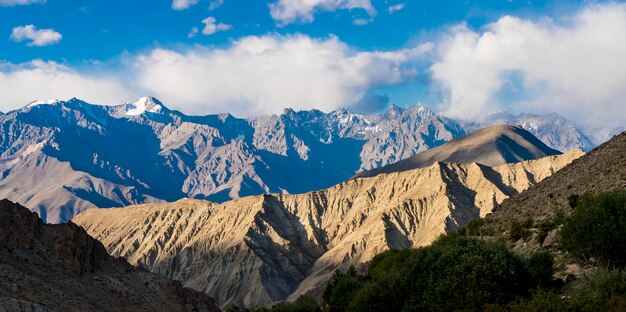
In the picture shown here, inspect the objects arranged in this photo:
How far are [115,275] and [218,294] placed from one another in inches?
4736

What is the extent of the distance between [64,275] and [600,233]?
2009 inches

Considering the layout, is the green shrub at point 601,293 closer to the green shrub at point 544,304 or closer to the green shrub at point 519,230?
the green shrub at point 544,304

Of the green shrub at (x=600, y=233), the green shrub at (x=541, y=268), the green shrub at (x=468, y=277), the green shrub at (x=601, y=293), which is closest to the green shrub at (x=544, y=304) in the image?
the green shrub at (x=601, y=293)

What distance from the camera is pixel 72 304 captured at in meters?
60.3

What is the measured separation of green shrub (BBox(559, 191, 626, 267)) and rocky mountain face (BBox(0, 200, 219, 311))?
40.1 meters

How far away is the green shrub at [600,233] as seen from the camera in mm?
38500

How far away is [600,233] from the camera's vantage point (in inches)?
1519

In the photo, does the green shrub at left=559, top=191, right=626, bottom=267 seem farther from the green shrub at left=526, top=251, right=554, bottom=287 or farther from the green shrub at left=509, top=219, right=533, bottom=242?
the green shrub at left=509, top=219, right=533, bottom=242

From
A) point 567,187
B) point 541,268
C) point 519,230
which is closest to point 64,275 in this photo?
point 519,230

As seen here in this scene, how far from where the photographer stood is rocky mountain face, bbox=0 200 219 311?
57859mm

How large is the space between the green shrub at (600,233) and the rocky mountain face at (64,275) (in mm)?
40050

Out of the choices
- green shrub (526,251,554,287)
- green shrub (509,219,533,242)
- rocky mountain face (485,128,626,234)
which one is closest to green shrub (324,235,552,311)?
green shrub (526,251,554,287)

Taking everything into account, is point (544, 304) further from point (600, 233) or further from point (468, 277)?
point (600, 233)

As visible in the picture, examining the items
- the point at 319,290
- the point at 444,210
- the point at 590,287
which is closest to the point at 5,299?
the point at 590,287
